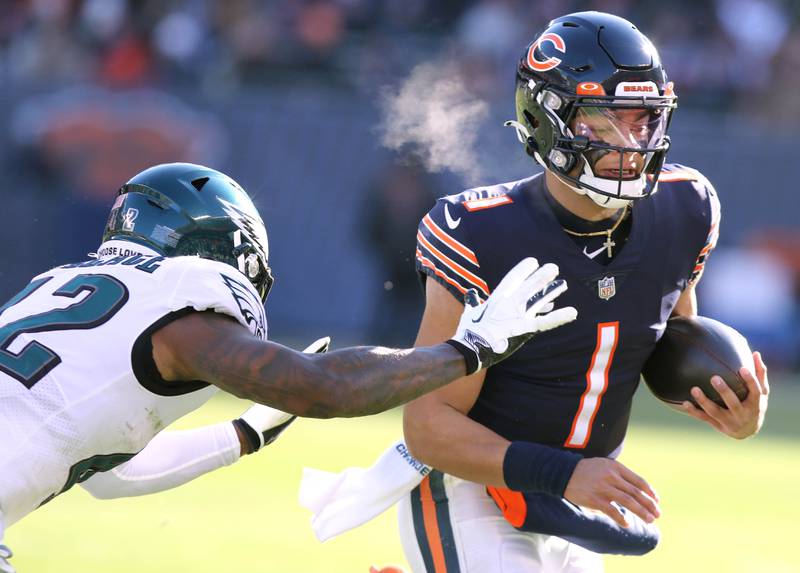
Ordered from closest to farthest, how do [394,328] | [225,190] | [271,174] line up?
[225,190] < [394,328] < [271,174]

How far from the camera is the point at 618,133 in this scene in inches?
160

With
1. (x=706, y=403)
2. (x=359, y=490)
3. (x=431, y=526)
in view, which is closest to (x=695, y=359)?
(x=706, y=403)

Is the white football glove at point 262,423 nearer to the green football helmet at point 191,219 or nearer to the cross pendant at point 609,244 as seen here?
the green football helmet at point 191,219

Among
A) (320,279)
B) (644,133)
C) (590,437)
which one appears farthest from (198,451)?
(320,279)

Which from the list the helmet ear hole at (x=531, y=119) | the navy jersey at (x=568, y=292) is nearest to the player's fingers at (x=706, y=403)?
the navy jersey at (x=568, y=292)

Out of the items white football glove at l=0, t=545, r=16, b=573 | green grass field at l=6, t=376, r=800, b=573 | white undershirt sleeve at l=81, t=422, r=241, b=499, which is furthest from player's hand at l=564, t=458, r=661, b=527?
green grass field at l=6, t=376, r=800, b=573

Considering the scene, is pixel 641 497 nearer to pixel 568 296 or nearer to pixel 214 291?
pixel 568 296

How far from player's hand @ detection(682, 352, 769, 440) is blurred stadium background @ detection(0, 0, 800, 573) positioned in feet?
27.0

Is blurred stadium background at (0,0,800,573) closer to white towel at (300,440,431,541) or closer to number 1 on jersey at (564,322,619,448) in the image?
white towel at (300,440,431,541)

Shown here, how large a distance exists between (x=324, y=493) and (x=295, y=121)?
31.4 feet

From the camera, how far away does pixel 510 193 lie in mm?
4184

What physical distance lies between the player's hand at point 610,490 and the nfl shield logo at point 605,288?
1.77ft

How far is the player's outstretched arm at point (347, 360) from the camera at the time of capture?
3.33 m

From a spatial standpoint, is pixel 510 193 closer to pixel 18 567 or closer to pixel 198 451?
pixel 198 451
